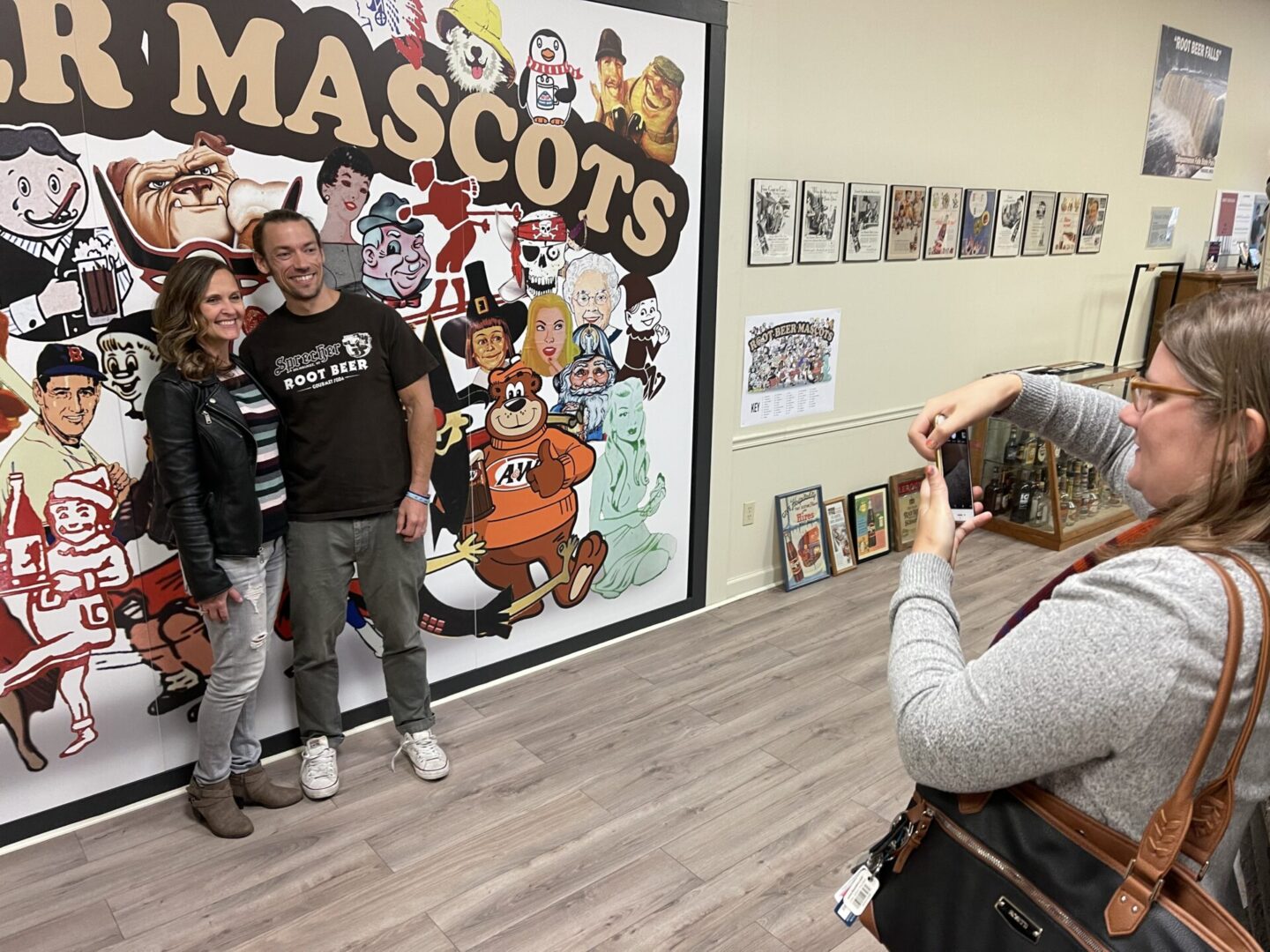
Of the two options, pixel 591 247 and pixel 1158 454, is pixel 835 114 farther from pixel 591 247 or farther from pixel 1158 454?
pixel 1158 454

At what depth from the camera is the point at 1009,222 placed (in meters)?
5.02

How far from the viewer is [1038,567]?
466cm

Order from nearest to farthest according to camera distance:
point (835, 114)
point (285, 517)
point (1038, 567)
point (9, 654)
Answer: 1. point (9, 654)
2. point (285, 517)
3. point (835, 114)
4. point (1038, 567)

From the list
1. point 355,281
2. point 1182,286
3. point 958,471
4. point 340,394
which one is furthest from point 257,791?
point 1182,286

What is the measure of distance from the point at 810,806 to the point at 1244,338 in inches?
84.9

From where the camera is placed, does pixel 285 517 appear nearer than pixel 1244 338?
No

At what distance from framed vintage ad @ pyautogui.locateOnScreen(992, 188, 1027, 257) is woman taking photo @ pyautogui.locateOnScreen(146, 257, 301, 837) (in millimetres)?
4147

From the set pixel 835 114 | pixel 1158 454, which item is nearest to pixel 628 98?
pixel 835 114

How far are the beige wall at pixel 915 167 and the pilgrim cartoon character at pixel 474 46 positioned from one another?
3.52ft

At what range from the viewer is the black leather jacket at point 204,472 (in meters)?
2.25

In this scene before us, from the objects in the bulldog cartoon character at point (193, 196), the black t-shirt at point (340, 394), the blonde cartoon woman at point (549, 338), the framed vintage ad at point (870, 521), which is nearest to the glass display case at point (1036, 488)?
the framed vintage ad at point (870, 521)

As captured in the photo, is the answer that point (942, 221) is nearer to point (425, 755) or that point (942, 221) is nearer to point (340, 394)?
point (340, 394)

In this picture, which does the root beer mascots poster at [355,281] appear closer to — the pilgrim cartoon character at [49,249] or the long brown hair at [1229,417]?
the pilgrim cartoon character at [49,249]

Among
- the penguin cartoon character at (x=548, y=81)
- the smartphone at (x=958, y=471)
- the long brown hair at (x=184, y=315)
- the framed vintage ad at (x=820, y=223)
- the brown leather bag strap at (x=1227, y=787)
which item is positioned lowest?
the brown leather bag strap at (x=1227, y=787)
